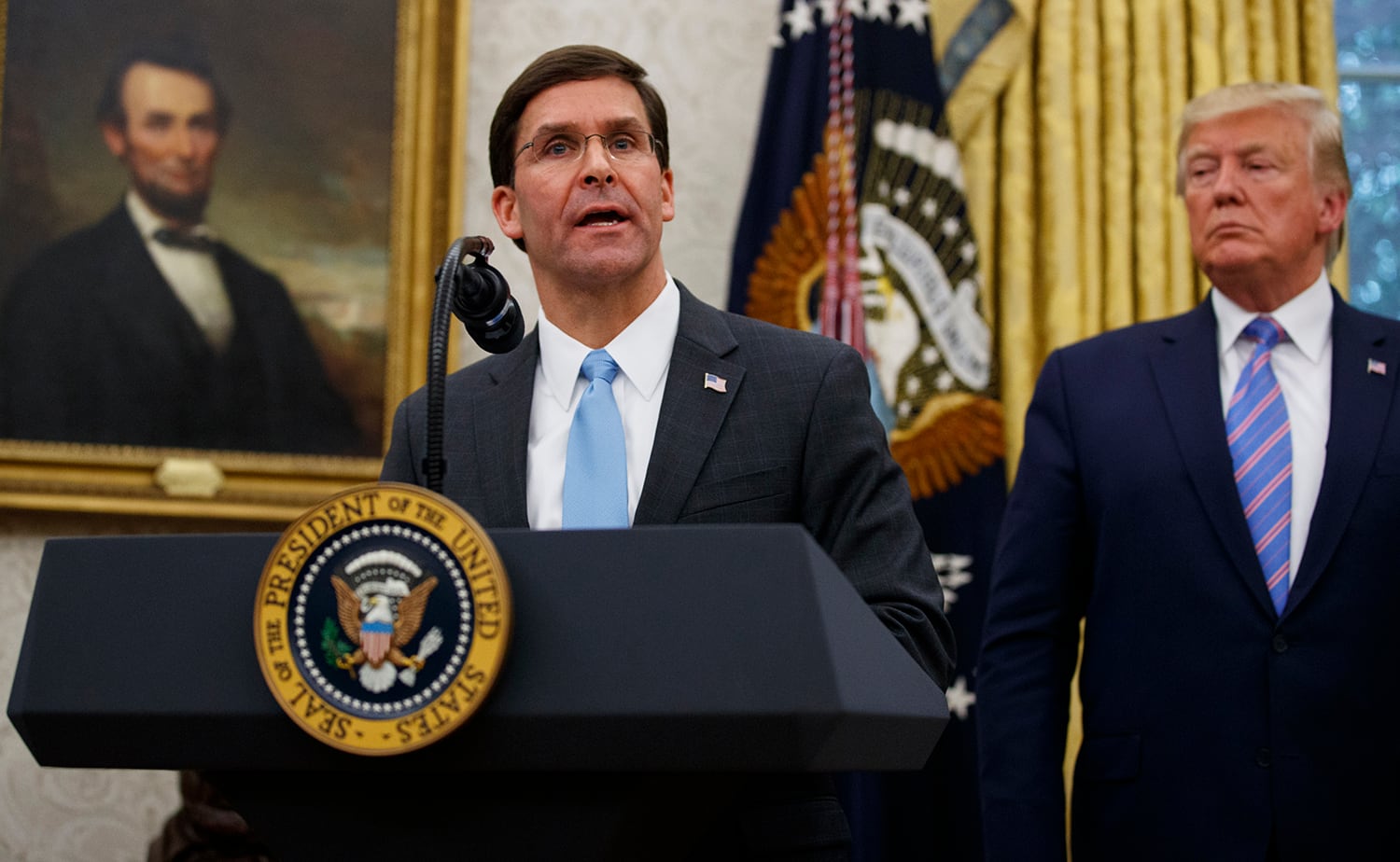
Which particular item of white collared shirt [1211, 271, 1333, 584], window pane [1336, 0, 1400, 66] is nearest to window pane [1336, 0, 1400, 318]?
window pane [1336, 0, 1400, 66]

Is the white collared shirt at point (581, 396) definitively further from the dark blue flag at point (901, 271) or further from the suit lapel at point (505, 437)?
the dark blue flag at point (901, 271)

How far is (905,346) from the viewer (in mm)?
3752

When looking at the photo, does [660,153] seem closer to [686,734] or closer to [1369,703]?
[686,734]

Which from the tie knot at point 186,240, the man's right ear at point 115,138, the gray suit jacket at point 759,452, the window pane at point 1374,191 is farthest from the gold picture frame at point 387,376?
the window pane at point 1374,191

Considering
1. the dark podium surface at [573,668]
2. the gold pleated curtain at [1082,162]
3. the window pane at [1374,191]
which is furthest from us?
the window pane at [1374,191]

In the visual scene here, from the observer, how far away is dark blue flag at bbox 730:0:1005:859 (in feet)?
12.1

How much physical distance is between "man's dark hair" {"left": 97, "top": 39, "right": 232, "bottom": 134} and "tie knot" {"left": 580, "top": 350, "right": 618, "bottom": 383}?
233cm

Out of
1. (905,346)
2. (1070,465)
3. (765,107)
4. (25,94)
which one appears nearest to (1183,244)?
(905,346)

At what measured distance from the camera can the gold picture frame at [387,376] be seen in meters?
3.49

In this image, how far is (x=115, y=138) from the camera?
3625 mm

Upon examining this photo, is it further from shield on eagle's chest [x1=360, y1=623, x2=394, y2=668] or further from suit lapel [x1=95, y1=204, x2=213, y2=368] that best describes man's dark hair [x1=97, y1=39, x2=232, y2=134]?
shield on eagle's chest [x1=360, y1=623, x2=394, y2=668]

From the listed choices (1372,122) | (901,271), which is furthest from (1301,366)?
(1372,122)

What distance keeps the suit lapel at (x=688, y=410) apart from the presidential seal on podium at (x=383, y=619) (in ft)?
1.72

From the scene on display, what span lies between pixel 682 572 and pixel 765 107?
2974 mm
